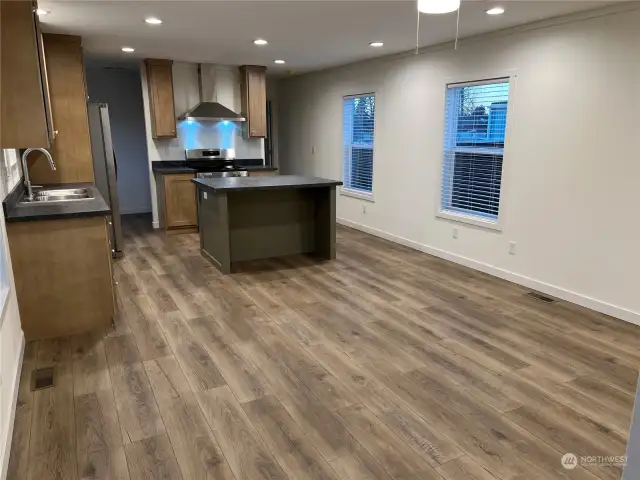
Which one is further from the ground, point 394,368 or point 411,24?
point 411,24

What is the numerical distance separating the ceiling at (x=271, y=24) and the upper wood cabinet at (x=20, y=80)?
2.42ft

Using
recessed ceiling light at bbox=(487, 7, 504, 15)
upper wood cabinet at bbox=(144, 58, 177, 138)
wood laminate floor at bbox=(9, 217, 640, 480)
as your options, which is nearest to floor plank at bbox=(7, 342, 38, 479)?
wood laminate floor at bbox=(9, 217, 640, 480)

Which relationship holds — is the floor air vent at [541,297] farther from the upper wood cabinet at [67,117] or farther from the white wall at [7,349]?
the upper wood cabinet at [67,117]

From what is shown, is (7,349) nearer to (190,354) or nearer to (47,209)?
(190,354)

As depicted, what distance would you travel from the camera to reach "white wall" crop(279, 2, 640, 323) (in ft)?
11.5

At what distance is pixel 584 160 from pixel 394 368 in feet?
7.80

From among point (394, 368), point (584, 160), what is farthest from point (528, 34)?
point (394, 368)

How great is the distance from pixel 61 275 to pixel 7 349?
847mm

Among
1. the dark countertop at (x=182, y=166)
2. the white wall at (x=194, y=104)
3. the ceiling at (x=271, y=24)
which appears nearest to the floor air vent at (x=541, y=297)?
the ceiling at (x=271, y=24)

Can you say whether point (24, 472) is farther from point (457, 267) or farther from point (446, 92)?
point (446, 92)

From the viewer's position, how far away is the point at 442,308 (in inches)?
151

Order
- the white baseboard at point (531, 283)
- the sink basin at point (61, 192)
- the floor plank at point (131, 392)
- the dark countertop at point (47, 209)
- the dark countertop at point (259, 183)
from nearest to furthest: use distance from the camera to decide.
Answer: the floor plank at point (131, 392) < the dark countertop at point (47, 209) < the white baseboard at point (531, 283) < the sink basin at point (61, 192) < the dark countertop at point (259, 183)

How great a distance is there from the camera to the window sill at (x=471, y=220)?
4.62m

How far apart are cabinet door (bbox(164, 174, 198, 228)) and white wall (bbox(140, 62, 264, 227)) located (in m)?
0.54
